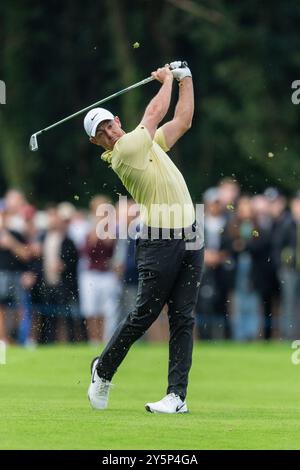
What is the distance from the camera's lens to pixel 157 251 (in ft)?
39.4

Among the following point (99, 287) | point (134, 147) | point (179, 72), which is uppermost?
point (179, 72)

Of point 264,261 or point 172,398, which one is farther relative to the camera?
point 264,261

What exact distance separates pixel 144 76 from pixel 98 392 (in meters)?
24.1

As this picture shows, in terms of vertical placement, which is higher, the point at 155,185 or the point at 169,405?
the point at 155,185

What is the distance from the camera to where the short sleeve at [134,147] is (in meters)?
11.6

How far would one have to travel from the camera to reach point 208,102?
35562 mm

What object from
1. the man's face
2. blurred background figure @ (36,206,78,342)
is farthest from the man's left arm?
blurred background figure @ (36,206,78,342)

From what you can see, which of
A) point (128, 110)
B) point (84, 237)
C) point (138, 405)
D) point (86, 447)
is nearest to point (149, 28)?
point (128, 110)

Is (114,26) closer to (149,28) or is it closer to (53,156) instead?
(149,28)

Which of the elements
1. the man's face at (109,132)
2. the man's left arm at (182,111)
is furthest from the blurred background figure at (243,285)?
the man's face at (109,132)

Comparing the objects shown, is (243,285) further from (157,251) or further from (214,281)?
(157,251)

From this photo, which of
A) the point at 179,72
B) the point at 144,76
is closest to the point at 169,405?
the point at 179,72

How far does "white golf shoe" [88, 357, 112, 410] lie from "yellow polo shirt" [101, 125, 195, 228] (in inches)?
54.0

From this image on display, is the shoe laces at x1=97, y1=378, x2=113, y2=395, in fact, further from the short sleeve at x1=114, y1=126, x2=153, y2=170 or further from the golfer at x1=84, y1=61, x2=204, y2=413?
the short sleeve at x1=114, y1=126, x2=153, y2=170
